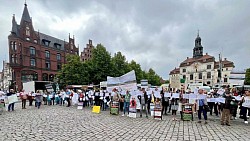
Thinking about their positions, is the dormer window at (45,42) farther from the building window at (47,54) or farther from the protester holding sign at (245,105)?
the protester holding sign at (245,105)

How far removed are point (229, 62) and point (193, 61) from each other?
1695 cm

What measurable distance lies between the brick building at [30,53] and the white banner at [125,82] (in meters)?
44.7

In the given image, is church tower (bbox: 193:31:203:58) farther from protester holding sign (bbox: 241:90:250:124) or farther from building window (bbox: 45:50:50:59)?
protester holding sign (bbox: 241:90:250:124)

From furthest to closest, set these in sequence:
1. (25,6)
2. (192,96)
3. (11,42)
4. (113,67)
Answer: (25,6) < (11,42) < (113,67) < (192,96)

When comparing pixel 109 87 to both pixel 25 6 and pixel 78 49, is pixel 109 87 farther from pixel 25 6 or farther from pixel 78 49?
pixel 78 49

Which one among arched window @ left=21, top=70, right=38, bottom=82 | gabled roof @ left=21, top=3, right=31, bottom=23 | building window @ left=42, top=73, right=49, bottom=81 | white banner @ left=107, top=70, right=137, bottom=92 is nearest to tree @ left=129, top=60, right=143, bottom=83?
building window @ left=42, top=73, right=49, bottom=81

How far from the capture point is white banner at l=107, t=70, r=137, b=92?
39.5 ft

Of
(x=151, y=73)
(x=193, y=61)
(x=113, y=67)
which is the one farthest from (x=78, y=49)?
(x=193, y=61)

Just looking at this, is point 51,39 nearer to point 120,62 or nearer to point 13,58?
point 13,58

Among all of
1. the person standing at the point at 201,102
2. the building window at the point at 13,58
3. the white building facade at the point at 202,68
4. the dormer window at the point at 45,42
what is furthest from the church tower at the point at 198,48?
the person standing at the point at 201,102

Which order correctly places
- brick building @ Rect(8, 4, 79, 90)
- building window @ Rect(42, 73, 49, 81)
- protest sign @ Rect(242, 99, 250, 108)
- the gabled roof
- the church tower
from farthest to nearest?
1. the church tower
2. building window @ Rect(42, 73, 49, 81)
3. the gabled roof
4. brick building @ Rect(8, 4, 79, 90)
5. protest sign @ Rect(242, 99, 250, 108)

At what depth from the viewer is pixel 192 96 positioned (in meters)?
9.40

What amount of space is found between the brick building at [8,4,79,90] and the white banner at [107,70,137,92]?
44.7 meters

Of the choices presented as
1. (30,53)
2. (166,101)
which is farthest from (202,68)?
(166,101)
